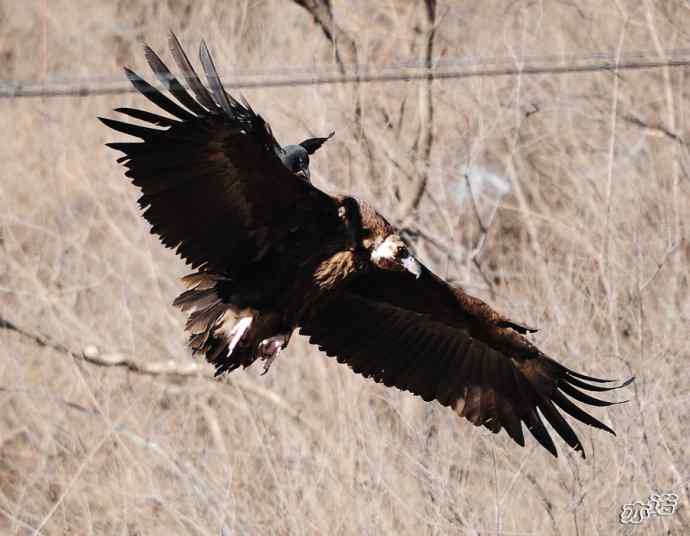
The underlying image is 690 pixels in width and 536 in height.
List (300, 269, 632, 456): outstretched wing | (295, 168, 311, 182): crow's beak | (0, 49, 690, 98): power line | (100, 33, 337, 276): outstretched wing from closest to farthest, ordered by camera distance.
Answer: (100, 33, 337, 276): outstretched wing, (295, 168, 311, 182): crow's beak, (300, 269, 632, 456): outstretched wing, (0, 49, 690, 98): power line

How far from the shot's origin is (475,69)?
948 cm

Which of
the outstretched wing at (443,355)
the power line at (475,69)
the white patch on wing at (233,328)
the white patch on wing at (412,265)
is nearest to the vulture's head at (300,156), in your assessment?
the white patch on wing at (412,265)

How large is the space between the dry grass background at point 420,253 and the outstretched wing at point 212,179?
62.4 inches

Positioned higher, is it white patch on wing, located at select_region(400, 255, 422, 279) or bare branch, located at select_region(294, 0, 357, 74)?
bare branch, located at select_region(294, 0, 357, 74)

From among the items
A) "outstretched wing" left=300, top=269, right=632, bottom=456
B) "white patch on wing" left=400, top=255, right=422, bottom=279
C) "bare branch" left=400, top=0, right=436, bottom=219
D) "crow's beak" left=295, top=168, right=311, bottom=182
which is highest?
"bare branch" left=400, top=0, right=436, bottom=219

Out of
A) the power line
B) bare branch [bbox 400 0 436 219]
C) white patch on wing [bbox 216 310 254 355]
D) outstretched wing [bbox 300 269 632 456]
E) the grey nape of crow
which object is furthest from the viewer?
bare branch [bbox 400 0 436 219]

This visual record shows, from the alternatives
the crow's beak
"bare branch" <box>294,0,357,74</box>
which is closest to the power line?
"bare branch" <box>294,0,357,74</box>

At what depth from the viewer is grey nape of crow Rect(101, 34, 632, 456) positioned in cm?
595

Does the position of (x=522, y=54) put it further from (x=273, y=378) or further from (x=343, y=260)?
(x=343, y=260)

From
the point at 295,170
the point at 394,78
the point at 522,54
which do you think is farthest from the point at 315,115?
the point at 295,170

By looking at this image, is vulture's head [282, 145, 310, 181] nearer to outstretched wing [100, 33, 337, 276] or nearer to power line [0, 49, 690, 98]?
outstretched wing [100, 33, 337, 276]

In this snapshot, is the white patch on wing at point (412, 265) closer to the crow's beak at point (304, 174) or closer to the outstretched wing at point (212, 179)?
the outstretched wing at point (212, 179)

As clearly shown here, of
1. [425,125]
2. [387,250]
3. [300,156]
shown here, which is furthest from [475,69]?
[387,250]

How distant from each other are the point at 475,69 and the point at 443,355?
2781 mm
